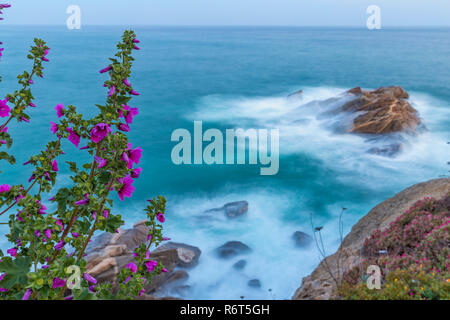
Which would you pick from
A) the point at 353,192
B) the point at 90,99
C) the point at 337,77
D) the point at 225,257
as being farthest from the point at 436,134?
the point at 90,99

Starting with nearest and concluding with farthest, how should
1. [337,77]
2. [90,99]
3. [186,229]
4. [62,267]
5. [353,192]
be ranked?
[62,267], [186,229], [353,192], [90,99], [337,77]

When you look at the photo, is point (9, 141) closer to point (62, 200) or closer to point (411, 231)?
point (62, 200)

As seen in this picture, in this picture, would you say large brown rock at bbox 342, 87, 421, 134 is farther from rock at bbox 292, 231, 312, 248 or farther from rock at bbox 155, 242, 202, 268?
rock at bbox 155, 242, 202, 268

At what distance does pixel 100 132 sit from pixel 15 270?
0.93 metres

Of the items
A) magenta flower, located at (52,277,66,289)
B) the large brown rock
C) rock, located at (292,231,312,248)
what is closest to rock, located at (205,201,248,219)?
rock, located at (292,231,312,248)

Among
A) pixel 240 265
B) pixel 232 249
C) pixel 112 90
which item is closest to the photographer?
pixel 112 90

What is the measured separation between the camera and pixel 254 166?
60.0 feet

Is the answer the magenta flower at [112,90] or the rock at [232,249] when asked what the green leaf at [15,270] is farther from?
the rock at [232,249]

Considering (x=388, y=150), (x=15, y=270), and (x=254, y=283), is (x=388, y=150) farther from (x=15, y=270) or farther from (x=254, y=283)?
(x=15, y=270)

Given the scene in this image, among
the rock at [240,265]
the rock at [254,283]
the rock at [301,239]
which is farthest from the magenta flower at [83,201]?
the rock at [301,239]

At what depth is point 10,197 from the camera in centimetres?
263

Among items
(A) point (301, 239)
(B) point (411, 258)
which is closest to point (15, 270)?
(B) point (411, 258)

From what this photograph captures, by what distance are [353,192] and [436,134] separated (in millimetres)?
9417

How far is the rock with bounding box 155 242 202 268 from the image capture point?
419 inches
